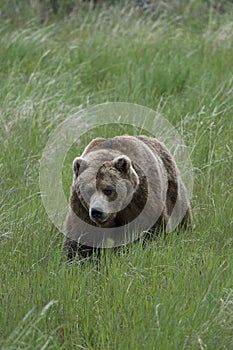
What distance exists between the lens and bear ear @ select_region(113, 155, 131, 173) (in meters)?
4.03

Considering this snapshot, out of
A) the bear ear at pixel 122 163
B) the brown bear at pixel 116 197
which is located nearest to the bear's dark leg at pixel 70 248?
the brown bear at pixel 116 197

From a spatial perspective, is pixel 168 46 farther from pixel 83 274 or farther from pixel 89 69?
pixel 83 274

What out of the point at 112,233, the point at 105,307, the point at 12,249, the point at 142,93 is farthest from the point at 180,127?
the point at 105,307

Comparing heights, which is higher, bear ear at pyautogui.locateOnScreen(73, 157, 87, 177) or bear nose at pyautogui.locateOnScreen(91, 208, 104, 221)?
bear ear at pyautogui.locateOnScreen(73, 157, 87, 177)

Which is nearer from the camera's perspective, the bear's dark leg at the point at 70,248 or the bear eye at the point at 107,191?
the bear eye at the point at 107,191

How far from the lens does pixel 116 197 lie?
405 cm

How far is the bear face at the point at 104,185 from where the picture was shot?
394cm

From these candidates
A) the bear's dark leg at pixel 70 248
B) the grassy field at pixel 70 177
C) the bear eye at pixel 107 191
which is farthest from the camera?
the bear's dark leg at pixel 70 248

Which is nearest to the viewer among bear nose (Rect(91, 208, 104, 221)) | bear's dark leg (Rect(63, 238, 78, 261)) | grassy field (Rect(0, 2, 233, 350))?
grassy field (Rect(0, 2, 233, 350))

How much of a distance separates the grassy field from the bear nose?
22cm

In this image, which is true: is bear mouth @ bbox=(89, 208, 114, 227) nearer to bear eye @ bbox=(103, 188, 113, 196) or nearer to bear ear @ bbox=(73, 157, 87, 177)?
bear eye @ bbox=(103, 188, 113, 196)

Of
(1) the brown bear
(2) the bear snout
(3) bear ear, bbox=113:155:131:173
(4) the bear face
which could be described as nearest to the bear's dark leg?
(1) the brown bear

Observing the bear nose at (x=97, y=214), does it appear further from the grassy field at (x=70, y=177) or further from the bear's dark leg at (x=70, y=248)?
the bear's dark leg at (x=70, y=248)

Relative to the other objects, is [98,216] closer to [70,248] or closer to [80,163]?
[80,163]
